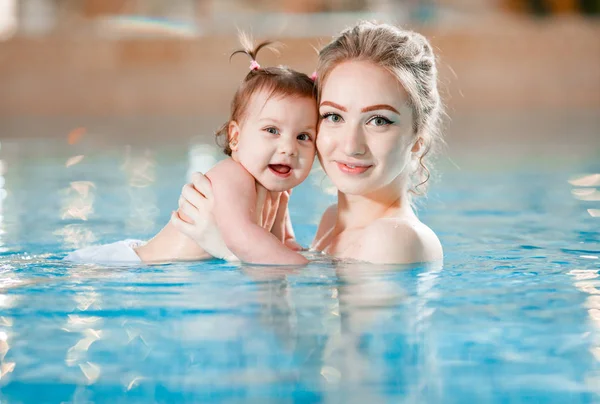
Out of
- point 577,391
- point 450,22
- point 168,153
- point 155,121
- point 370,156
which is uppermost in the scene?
point 450,22

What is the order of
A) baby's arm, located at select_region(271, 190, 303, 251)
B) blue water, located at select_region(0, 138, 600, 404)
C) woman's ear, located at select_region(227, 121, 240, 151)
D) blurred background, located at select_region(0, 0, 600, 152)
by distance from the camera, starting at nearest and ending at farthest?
blue water, located at select_region(0, 138, 600, 404) → woman's ear, located at select_region(227, 121, 240, 151) → baby's arm, located at select_region(271, 190, 303, 251) → blurred background, located at select_region(0, 0, 600, 152)

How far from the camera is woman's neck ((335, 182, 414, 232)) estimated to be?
11.6ft

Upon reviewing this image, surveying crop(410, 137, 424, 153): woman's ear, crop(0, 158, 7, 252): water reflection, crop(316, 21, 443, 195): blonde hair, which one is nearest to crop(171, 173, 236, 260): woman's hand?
crop(316, 21, 443, 195): blonde hair

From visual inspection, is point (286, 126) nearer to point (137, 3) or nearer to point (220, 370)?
point (220, 370)

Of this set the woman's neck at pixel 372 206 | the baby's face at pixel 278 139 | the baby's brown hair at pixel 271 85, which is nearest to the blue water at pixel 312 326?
the woman's neck at pixel 372 206

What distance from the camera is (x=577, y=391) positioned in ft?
6.65

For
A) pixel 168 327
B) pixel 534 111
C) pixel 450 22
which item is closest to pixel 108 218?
pixel 168 327

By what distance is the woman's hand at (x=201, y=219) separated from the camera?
11.3ft

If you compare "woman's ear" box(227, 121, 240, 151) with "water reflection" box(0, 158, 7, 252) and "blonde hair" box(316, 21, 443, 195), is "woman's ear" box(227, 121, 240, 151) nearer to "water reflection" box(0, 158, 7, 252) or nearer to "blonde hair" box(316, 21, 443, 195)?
"blonde hair" box(316, 21, 443, 195)

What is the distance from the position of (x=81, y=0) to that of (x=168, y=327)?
49.0 ft

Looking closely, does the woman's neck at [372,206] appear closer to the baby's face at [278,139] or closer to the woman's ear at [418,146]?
the woman's ear at [418,146]

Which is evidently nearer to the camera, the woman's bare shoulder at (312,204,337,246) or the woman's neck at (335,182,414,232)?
the woman's neck at (335,182,414,232)

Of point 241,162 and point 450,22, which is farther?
point 450,22

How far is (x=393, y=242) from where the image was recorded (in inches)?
132
